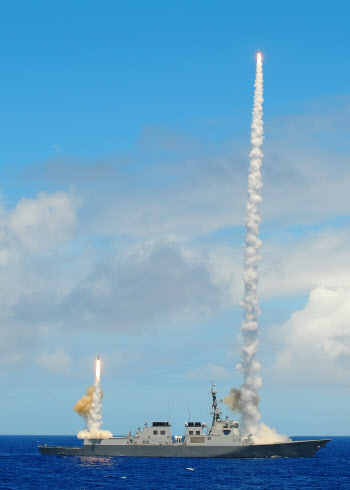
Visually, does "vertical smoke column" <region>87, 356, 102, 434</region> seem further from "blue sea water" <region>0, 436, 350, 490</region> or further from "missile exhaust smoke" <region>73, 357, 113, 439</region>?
"blue sea water" <region>0, 436, 350, 490</region>

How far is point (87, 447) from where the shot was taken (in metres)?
93.6

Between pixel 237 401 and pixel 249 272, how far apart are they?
1839cm

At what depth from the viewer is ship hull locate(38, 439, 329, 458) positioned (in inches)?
3386

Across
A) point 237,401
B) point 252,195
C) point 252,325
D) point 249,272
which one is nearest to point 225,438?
point 237,401

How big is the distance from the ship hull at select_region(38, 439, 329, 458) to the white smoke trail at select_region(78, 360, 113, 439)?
169 cm

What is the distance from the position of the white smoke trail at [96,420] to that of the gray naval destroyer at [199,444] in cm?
128

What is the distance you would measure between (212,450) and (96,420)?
19.0 m

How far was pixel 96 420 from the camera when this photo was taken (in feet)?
315

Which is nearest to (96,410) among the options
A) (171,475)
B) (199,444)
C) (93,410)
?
(93,410)

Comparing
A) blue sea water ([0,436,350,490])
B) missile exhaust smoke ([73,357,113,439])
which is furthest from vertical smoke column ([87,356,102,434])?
blue sea water ([0,436,350,490])

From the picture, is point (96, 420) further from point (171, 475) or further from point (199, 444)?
point (171, 475)

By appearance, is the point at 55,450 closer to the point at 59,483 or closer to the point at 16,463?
the point at 16,463

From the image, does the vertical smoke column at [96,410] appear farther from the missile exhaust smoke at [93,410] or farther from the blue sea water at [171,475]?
the blue sea water at [171,475]

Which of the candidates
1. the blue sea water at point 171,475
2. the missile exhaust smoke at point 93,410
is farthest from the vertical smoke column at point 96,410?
the blue sea water at point 171,475
